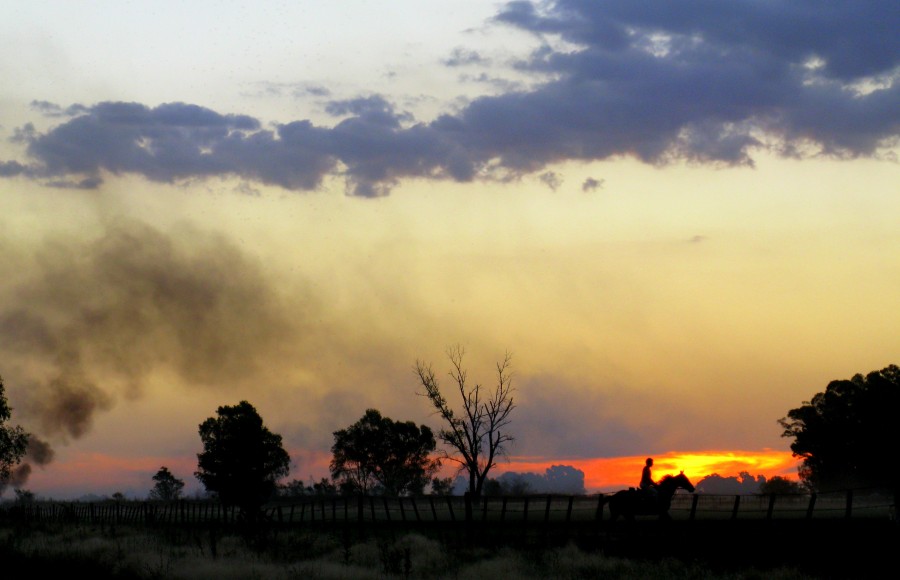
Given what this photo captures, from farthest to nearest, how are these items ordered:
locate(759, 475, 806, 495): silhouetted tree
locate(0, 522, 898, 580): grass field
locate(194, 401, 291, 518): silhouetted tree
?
locate(759, 475, 806, 495): silhouetted tree
locate(194, 401, 291, 518): silhouetted tree
locate(0, 522, 898, 580): grass field

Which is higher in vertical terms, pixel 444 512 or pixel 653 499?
pixel 653 499

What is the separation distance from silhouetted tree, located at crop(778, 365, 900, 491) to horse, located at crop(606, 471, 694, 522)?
5220cm

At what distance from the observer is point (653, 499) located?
128ft

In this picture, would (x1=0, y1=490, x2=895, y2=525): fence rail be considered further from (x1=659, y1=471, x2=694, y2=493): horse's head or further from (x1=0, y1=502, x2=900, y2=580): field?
(x1=659, y1=471, x2=694, y2=493): horse's head

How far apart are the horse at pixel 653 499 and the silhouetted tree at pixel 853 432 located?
52.2 m

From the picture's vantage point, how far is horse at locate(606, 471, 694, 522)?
38188 mm

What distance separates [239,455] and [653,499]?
80932 mm

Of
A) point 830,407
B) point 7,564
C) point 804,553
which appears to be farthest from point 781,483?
point 7,564

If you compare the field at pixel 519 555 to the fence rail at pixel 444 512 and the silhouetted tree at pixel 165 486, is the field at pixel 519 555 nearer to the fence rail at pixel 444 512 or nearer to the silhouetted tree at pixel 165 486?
the fence rail at pixel 444 512

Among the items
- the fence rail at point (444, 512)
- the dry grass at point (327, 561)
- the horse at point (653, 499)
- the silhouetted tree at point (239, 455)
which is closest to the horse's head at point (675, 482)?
the horse at point (653, 499)

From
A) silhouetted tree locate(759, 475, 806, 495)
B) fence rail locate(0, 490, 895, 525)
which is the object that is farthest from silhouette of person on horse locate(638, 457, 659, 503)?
silhouetted tree locate(759, 475, 806, 495)

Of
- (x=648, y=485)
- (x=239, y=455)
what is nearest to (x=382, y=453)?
(x=239, y=455)

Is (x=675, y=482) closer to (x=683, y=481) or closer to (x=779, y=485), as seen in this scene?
(x=683, y=481)

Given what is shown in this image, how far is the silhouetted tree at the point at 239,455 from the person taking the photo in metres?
111
